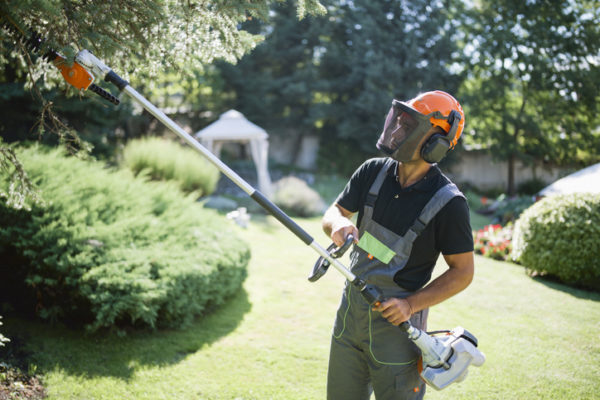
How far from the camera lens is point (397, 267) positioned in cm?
221

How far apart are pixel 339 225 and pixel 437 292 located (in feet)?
2.04

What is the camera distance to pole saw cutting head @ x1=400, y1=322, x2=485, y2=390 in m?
2.08

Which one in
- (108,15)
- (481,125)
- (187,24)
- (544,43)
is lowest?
(108,15)

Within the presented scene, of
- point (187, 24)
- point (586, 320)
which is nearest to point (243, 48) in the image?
point (187, 24)

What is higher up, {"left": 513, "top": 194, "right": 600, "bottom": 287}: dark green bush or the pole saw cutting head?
{"left": 513, "top": 194, "right": 600, "bottom": 287}: dark green bush

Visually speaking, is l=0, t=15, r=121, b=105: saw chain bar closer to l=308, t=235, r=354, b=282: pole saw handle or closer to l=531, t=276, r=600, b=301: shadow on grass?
l=308, t=235, r=354, b=282: pole saw handle

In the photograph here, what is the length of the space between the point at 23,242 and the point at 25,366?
4.13 ft

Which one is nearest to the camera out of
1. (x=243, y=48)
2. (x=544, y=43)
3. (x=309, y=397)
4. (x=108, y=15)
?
(x=108, y=15)

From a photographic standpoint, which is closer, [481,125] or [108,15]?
[108,15]

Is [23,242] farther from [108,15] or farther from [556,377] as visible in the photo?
[556,377]

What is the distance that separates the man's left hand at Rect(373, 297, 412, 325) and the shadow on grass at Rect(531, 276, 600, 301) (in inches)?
235

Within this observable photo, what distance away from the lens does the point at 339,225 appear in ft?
7.38

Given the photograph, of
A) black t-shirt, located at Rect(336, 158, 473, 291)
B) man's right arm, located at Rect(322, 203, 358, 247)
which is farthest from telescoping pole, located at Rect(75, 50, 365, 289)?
black t-shirt, located at Rect(336, 158, 473, 291)

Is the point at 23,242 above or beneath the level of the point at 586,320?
beneath
